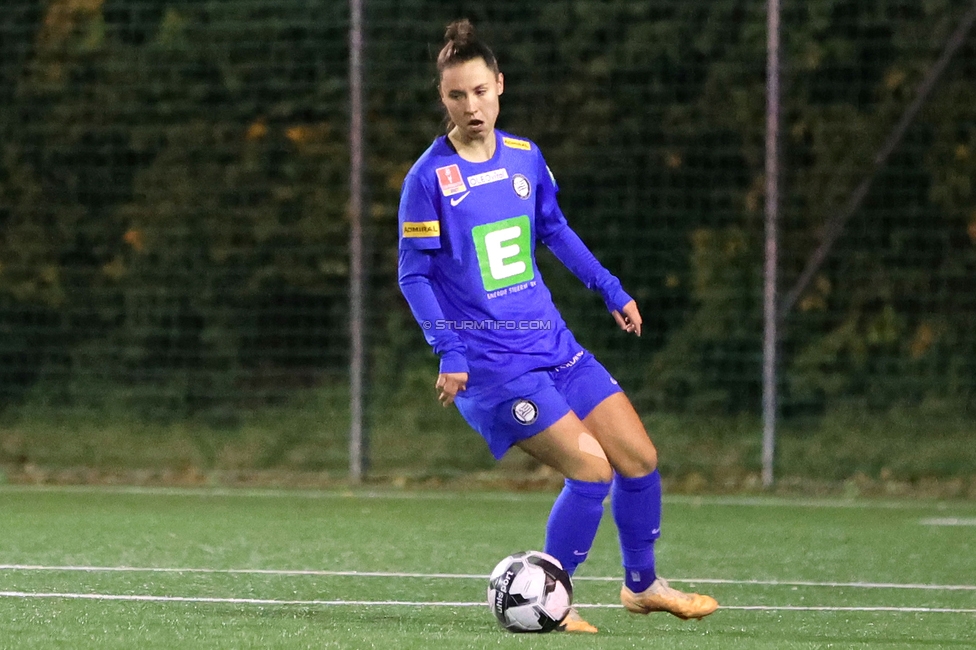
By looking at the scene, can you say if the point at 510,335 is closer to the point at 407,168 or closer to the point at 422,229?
the point at 422,229

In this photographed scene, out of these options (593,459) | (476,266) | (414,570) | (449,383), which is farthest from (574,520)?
(414,570)

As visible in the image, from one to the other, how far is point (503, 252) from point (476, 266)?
91 mm

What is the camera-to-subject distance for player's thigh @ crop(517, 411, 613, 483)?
4707 mm

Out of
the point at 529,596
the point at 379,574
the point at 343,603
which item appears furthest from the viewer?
the point at 379,574

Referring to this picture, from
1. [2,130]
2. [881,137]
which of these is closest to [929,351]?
[881,137]

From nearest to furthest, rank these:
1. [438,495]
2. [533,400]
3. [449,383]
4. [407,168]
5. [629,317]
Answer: [449,383] < [533,400] < [629,317] < [438,495] < [407,168]

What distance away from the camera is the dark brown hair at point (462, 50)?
4809 millimetres

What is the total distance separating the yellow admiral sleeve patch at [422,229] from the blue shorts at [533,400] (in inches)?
17.3

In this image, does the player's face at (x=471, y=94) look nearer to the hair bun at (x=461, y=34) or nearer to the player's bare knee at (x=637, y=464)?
the hair bun at (x=461, y=34)

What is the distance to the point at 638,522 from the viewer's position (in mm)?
4914

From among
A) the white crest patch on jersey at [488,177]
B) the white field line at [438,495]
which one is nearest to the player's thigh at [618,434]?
the white crest patch on jersey at [488,177]

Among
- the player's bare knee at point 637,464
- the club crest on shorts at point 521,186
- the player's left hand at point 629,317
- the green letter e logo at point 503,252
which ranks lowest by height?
the player's bare knee at point 637,464

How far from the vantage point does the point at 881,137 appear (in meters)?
8.93

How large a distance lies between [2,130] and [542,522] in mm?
4047
